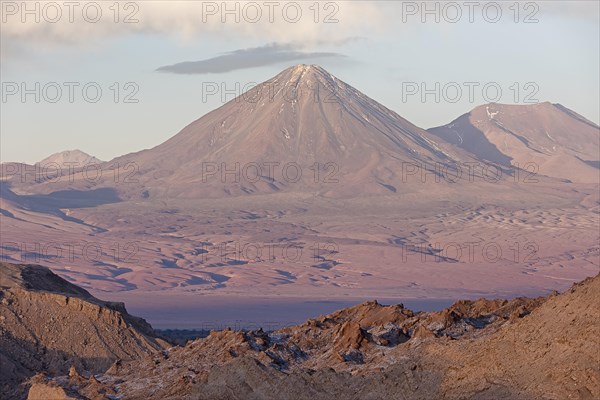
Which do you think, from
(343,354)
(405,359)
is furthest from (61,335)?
(405,359)

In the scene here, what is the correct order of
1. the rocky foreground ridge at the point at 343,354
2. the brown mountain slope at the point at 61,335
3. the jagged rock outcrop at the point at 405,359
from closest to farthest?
the jagged rock outcrop at the point at 405,359 → the rocky foreground ridge at the point at 343,354 → the brown mountain slope at the point at 61,335

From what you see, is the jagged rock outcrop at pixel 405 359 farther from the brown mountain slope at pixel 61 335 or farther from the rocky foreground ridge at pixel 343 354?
the brown mountain slope at pixel 61 335

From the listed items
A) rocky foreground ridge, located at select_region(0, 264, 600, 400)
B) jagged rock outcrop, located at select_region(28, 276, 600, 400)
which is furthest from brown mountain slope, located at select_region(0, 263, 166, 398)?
jagged rock outcrop, located at select_region(28, 276, 600, 400)

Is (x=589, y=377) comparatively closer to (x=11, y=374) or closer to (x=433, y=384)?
(x=433, y=384)

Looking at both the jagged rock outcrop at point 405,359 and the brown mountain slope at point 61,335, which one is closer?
the jagged rock outcrop at point 405,359

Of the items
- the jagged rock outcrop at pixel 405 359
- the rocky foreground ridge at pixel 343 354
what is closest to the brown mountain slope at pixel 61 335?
the rocky foreground ridge at pixel 343 354

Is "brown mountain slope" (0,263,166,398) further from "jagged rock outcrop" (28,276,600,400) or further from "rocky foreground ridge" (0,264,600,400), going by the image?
"jagged rock outcrop" (28,276,600,400)
